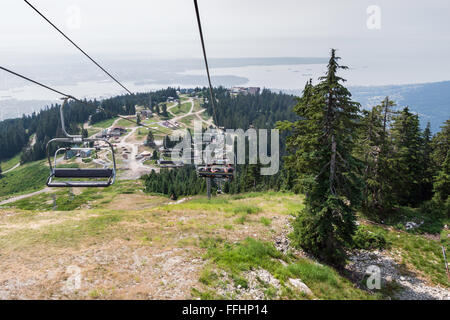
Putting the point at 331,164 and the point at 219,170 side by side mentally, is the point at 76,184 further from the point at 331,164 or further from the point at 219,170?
the point at 331,164

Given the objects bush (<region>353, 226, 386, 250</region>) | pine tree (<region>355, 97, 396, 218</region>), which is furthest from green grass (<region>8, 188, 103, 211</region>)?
pine tree (<region>355, 97, 396, 218</region>)

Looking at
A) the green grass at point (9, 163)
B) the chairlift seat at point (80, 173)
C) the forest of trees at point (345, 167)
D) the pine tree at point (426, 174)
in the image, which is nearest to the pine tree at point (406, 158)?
the forest of trees at point (345, 167)

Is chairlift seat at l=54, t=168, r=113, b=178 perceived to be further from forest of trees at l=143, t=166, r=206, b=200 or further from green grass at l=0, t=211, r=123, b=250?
forest of trees at l=143, t=166, r=206, b=200

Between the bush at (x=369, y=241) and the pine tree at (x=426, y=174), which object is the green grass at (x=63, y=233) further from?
the pine tree at (x=426, y=174)
